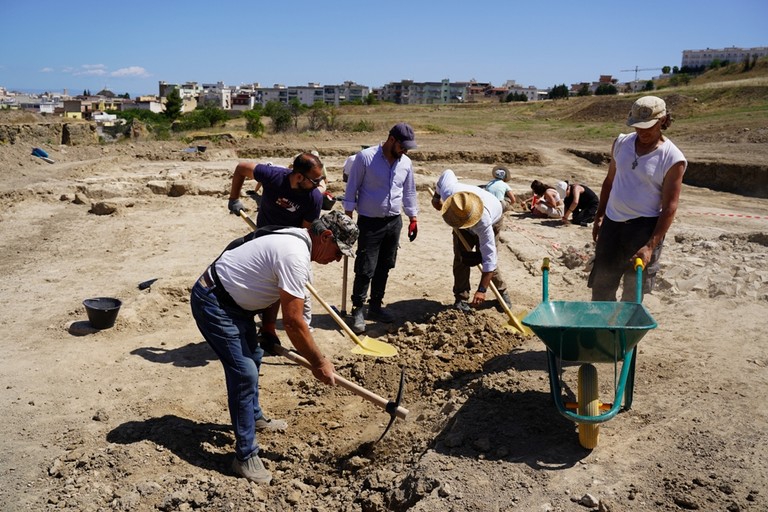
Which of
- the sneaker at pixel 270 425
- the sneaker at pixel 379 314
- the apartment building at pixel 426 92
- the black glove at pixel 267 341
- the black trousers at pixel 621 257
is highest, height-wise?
the apartment building at pixel 426 92

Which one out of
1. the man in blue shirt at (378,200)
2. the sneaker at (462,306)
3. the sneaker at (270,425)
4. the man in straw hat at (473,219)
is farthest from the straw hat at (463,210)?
the sneaker at (270,425)

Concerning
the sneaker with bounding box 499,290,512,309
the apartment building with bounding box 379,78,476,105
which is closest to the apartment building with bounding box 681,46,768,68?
the apartment building with bounding box 379,78,476,105

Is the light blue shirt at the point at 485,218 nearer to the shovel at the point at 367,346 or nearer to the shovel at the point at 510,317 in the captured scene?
the shovel at the point at 510,317

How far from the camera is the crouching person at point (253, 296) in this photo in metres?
3.62

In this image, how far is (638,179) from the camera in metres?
4.54

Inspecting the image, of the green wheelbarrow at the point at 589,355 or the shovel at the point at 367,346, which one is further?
the shovel at the point at 367,346

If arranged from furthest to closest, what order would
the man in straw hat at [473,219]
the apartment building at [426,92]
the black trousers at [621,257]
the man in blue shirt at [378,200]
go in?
1. the apartment building at [426,92]
2. the man in blue shirt at [378,200]
3. the man in straw hat at [473,219]
4. the black trousers at [621,257]

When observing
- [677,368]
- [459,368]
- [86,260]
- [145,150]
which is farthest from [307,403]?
[145,150]

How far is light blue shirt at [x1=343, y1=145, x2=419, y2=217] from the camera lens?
20.7ft

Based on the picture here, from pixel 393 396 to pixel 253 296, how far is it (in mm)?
1877

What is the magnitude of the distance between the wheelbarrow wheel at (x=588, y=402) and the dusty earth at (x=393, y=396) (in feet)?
0.41

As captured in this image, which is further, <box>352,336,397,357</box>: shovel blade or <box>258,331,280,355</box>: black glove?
<box>352,336,397,357</box>: shovel blade

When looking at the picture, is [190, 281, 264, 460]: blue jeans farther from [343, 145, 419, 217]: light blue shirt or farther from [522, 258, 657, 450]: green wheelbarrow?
[343, 145, 419, 217]: light blue shirt

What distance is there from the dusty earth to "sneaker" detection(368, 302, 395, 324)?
166mm
